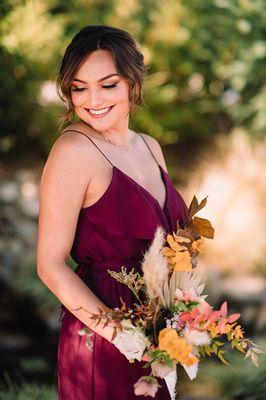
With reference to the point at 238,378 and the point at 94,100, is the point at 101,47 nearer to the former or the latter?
the point at 94,100

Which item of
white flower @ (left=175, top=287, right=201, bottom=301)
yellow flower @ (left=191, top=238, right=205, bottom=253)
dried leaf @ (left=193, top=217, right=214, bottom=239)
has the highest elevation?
dried leaf @ (left=193, top=217, right=214, bottom=239)

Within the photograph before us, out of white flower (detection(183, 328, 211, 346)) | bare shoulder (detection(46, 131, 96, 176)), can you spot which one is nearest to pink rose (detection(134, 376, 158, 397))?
white flower (detection(183, 328, 211, 346))

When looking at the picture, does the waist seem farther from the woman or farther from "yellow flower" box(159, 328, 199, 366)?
"yellow flower" box(159, 328, 199, 366)

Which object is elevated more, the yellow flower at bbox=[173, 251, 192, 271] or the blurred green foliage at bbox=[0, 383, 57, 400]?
the yellow flower at bbox=[173, 251, 192, 271]

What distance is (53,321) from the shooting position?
6.08m

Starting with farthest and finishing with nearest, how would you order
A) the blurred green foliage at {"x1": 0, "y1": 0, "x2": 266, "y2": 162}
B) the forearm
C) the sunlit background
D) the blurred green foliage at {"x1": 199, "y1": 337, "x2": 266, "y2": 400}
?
1. the blurred green foliage at {"x1": 0, "y1": 0, "x2": 266, "y2": 162}
2. the sunlit background
3. the blurred green foliage at {"x1": 199, "y1": 337, "x2": 266, "y2": 400}
4. the forearm

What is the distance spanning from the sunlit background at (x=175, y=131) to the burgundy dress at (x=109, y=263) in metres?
2.73

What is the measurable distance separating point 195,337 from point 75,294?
0.39m

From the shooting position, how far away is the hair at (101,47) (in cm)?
220

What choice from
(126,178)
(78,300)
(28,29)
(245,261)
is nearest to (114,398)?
(78,300)

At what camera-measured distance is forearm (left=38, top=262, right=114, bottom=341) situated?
80.7 inches

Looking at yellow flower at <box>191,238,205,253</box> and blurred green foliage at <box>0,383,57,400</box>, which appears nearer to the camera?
yellow flower at <box>191,238,205,253</box>

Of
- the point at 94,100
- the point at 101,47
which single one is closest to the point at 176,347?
the point at 94,100

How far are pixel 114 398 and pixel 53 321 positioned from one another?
3916 mm
